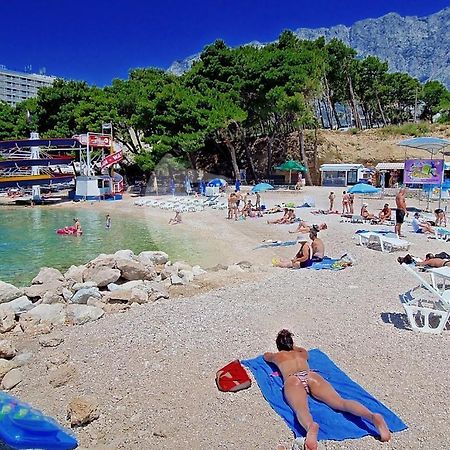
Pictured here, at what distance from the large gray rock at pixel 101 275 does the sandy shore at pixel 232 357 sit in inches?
103

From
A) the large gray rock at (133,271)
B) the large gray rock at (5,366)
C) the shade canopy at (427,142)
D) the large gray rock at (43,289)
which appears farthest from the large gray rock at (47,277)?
the shade canopy at (427,142)

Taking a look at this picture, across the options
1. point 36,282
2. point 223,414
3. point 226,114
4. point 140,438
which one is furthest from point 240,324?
point 226,114

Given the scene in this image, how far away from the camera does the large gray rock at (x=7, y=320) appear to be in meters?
7.93

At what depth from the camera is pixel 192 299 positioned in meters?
8.81

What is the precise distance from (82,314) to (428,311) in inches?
222

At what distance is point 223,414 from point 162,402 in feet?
2.35

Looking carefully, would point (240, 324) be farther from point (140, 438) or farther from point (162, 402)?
point (140, 438)

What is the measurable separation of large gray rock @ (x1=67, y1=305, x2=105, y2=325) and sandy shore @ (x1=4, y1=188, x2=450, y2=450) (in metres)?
0.33

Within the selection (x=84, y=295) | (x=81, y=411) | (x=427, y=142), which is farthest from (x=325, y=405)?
(x=427, y=142)

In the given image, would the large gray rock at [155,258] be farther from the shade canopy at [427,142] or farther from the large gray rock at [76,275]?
the shade canopy at [427,142]

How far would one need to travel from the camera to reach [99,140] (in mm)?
36250

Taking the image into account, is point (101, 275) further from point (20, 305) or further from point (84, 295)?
point (20, 305)

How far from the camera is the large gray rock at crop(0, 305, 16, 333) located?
793 centimetres

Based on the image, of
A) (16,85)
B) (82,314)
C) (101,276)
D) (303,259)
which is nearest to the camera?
(82,314)
